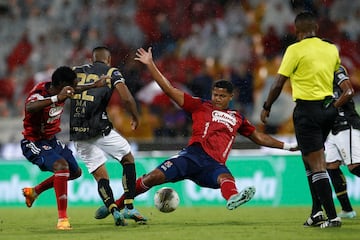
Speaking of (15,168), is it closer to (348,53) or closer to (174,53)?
(174,53)

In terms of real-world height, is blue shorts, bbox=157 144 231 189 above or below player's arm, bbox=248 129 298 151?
below

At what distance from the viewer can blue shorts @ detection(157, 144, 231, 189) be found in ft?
35.7

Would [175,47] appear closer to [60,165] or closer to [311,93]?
[60,165]

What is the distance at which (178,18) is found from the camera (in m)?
18.0

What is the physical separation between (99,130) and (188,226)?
1655 mm

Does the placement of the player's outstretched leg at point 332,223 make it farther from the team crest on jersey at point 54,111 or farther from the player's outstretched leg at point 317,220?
the team crest on jersey at point 54,111

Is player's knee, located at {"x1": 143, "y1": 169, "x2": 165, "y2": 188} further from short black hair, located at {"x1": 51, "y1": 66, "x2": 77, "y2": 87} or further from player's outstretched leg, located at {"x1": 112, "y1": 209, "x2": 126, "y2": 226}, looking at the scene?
short black hair, located at {"x1": 51, "y1": 66, "x2": 77, "y2": 87}

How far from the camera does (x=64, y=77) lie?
10.1m

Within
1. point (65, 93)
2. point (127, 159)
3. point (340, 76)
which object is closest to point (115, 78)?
point (65, 93)

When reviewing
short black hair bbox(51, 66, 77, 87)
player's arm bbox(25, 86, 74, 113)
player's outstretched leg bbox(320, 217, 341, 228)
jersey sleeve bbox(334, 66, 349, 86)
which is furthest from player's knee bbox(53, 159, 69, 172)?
jersey sleeve bbox(334, 66, 349, 86)

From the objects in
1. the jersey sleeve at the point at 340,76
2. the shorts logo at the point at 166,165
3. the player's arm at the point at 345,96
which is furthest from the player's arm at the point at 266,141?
the player's arm at the point at 345,96

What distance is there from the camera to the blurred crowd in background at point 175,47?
17.4 m

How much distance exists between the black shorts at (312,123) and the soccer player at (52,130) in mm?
2284

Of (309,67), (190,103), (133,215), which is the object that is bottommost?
(133,215)
